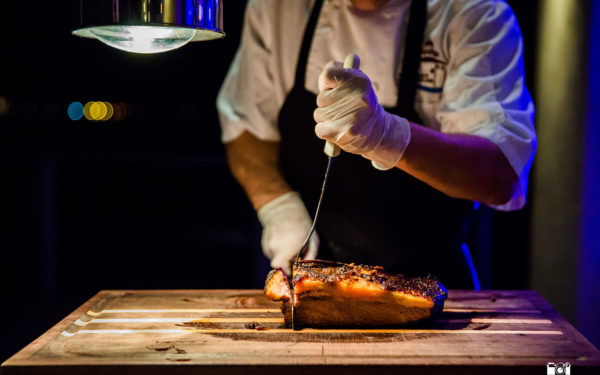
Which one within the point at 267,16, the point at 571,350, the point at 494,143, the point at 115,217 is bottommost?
the point at 115,217

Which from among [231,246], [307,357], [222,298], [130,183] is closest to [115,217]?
[130,183]

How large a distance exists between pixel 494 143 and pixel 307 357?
43.7 inches

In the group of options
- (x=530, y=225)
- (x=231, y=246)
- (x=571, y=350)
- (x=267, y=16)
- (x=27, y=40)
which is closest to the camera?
(x=571, y=350)

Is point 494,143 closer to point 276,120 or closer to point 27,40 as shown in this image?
point 276,120

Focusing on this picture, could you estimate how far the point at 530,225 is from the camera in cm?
413

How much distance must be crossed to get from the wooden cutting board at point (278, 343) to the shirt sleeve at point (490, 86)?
1.88 feet

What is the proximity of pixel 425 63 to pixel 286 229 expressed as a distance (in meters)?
0.90

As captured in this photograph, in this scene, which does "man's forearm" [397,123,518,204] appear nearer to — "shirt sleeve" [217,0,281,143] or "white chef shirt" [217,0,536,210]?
"white chef shirt" [217,0,536,210]

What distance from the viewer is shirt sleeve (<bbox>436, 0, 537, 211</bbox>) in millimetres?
2295

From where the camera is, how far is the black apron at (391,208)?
2.55m

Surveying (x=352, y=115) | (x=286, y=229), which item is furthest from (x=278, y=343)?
(x=286, y=229)

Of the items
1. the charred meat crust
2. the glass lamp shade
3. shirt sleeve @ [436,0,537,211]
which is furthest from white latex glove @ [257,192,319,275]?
the glass lamp shade

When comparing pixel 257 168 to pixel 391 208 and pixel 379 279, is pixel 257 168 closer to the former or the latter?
pixel 391 208

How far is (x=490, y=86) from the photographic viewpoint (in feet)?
7.75
